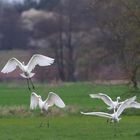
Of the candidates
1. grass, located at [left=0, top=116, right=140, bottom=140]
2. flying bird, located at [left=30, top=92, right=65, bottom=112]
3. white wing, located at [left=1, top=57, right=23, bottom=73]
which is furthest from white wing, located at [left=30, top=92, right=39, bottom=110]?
white wing, located at [left=1, top=57, right=23, bottom=73]

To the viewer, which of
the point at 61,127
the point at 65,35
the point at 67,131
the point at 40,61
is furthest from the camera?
the point at 65,35

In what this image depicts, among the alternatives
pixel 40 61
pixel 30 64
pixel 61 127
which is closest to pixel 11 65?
pixel 30 64

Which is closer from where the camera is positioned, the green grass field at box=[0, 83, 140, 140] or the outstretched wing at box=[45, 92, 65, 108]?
the green grass field at box=[0, 83, 140, 140]

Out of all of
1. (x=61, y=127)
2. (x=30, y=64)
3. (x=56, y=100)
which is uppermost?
(x=30, y=64)

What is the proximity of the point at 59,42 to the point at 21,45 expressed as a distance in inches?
405

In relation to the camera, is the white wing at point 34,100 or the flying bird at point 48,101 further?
the white wing at point 34,100

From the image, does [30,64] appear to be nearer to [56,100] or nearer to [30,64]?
[30,64]

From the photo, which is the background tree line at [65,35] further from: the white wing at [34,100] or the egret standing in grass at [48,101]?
the white wing at [34,100]

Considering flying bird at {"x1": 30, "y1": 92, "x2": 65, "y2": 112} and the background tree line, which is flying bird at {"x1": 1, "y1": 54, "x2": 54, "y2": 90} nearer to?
flying bird at {"x1": 30, "y1": 92, "x2": 65, "y2": 112}

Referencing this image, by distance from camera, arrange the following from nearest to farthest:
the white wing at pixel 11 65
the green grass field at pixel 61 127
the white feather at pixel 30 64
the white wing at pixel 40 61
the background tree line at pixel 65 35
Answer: the white wing at pixel 40 61 → the white feather at pixel 30 64 → the green grass field at pixel 61 127 → the white wing at pixel 11 65 → the background tree line at pixel 65 35

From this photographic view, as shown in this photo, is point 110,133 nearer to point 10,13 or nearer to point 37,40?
point 37,40

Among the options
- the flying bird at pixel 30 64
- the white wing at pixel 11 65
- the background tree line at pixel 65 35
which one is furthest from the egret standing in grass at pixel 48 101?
the background tree line at pixel 65 35

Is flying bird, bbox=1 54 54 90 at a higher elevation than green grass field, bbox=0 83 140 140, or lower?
higher

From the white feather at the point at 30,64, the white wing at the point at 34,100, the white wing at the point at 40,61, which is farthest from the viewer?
the white wing at the point at 34,100
